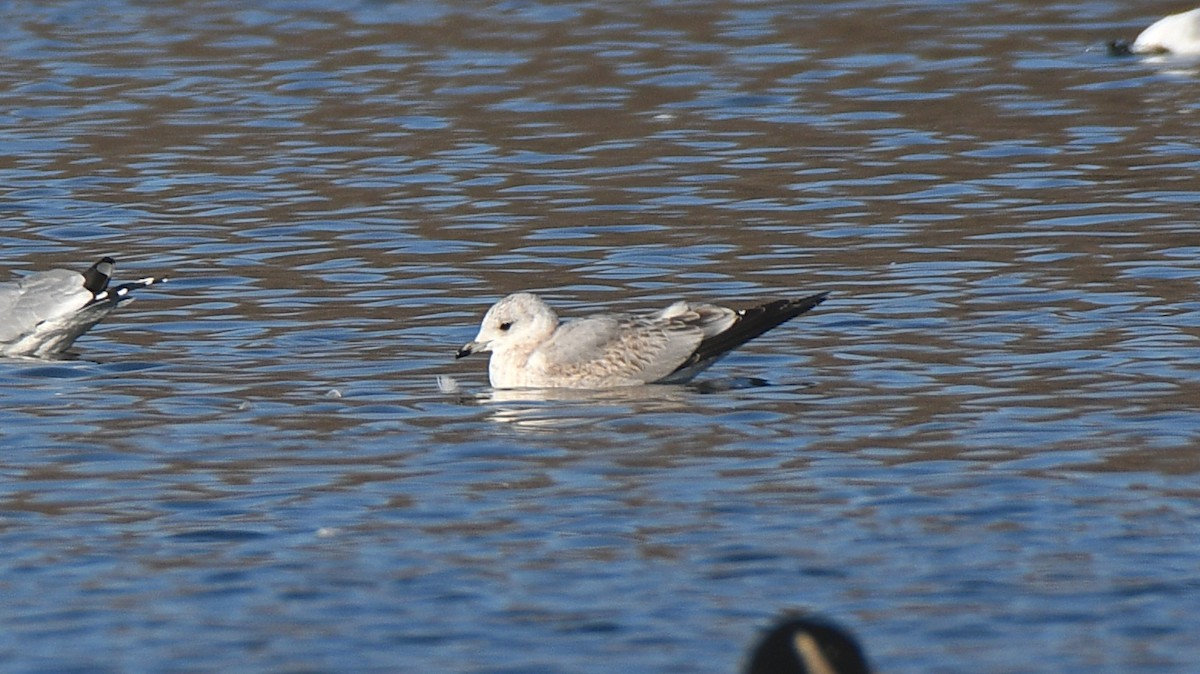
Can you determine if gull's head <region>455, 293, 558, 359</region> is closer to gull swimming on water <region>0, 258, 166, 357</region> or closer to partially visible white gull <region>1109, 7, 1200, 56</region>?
gull swimming on water <region>0, 258, 166, 357</region>

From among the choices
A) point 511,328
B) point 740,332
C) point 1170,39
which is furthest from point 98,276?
point 1170,39

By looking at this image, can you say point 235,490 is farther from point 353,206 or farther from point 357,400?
point 353,206

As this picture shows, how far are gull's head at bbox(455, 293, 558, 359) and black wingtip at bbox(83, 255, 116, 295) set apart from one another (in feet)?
7.22

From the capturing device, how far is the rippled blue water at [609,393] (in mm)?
7219

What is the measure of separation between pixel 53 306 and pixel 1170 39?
12.4 m

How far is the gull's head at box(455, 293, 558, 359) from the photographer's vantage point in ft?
35.5

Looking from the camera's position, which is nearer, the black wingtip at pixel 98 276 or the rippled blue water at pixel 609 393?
the rippled blue water at pixel 609 393

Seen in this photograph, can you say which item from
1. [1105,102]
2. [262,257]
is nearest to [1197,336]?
[262,257]

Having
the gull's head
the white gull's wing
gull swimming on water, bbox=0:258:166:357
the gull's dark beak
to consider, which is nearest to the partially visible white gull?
the white gull's wing

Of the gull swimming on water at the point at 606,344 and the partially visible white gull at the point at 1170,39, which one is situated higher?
the gull swimming on water at the point at 606,344

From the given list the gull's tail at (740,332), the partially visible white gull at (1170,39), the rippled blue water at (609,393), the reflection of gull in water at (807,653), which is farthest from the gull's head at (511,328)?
the partially visible white gull at (1170,39)

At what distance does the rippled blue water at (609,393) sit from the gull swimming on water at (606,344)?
135mm

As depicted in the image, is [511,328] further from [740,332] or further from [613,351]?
[740,332]

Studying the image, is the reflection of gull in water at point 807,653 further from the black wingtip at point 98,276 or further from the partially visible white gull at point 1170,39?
the partially visible white gull at point 1170,39
